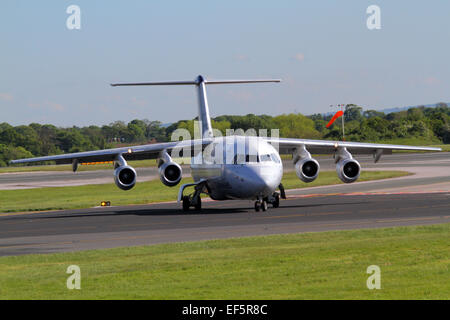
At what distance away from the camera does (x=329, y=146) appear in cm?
3769

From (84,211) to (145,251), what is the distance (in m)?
19.0

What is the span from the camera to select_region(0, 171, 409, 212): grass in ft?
148

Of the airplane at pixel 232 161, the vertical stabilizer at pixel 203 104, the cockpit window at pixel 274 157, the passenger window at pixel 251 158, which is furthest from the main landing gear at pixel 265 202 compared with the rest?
the vertical stabilizer at pixel 203 104

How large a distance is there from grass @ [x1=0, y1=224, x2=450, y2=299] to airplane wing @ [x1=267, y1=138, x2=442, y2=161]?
45.7ft

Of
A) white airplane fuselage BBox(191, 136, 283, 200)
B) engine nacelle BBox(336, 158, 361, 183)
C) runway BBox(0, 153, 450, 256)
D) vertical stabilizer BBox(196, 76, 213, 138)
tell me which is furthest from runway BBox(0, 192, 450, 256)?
vertical stabilizer BBox(196, 76, 213, 138)

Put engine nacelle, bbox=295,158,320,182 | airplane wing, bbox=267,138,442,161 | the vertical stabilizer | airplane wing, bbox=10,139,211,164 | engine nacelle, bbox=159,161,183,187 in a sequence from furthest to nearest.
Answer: the vertical stabilizer, airplane wing, bbox=267,138,442,161, airplane wing, bbox=10,139,211,164, engine nacelle, bbox=295,158,320,182, engine nacelle, bbox=159,161,183,187

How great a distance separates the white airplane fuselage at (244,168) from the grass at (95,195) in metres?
11.4

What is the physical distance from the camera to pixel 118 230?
2773 cm

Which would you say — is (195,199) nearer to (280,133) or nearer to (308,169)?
(308,169)

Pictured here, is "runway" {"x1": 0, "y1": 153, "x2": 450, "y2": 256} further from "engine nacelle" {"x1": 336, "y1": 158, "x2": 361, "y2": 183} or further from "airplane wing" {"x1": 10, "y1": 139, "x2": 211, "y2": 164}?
"airplane wing" {"x1": 10, "y1": 139, "x2": 211, "y2": 164}

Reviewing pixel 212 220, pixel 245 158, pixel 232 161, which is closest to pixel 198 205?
pixel 232 161

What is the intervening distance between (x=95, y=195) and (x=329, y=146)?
71.6 feet
